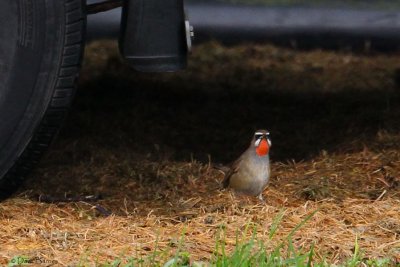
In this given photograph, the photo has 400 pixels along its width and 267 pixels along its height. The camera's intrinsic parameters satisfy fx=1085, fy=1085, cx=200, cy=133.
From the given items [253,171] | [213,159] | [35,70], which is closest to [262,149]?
[253,171]

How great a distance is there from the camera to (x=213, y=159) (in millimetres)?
5992

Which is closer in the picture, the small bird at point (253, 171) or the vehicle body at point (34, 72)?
the vehicle body at point (34, 72)

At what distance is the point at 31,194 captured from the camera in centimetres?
510

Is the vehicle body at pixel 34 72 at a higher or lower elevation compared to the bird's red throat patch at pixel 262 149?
higher

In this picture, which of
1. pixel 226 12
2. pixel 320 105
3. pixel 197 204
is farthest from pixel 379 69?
pixel 197 204

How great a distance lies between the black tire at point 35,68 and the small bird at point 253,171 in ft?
3.54

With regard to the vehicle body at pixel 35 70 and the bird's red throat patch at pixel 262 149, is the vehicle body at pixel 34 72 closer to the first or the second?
the vehicle body at pixel 35 70

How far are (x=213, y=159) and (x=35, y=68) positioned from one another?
1.66m

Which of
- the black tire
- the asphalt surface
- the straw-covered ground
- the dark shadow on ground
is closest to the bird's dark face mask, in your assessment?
the straw-covered ground

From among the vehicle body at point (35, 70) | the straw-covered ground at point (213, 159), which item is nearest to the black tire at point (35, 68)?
the vehicle body at point (35, 70)

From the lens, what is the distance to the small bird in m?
5.21

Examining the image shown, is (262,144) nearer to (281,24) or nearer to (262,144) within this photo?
(262,144)

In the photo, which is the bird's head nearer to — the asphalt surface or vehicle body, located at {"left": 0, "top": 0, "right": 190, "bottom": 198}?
the asphalt surface

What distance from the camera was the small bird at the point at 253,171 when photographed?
17.1 feet
